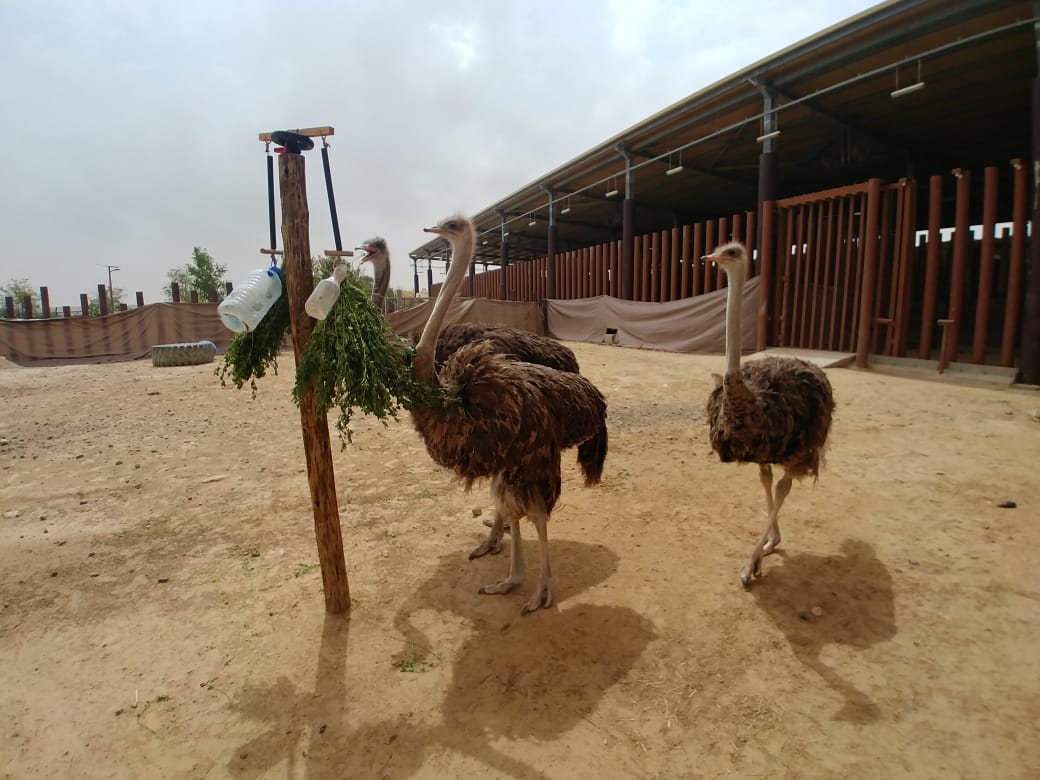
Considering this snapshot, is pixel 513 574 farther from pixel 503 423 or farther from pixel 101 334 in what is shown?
pixel 101 334

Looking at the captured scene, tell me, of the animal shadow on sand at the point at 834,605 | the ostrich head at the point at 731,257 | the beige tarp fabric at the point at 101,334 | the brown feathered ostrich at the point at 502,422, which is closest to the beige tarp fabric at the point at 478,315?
the beige tarp fabric at the point at 101,334

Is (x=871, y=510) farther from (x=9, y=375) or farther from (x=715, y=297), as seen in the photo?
(x=9, y=375)

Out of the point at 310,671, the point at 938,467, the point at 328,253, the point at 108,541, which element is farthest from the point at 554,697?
the point at 938,467

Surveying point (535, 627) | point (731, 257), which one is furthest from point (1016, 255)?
point (535, 627)

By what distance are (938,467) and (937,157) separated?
44.6 ft

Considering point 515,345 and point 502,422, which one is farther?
point 515,345

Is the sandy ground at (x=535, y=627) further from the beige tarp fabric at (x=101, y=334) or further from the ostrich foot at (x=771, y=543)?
the beige tarp fabric at (x=101, y=334)

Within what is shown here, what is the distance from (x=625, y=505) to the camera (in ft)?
13.2

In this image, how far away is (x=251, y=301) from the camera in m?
2.17

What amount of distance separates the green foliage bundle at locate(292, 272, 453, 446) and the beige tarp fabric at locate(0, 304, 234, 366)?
13885 mm

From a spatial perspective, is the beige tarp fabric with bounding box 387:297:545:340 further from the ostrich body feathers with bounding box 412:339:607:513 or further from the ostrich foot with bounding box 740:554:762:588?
the ostrich foot with bounding box 740:554:762:588

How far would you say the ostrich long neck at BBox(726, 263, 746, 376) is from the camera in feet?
9.57

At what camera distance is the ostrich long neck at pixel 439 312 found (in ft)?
8.16

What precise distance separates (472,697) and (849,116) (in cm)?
1345
